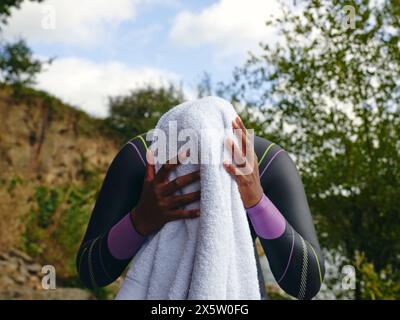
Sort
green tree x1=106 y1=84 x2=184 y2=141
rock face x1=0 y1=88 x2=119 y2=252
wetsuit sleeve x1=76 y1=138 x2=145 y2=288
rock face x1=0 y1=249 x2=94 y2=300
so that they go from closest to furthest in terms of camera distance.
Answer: wetsuit sleeve x1=76 y1=138 x2=145 y2=288, rock face x1=0 y1=249 x2=94 y2=300, rock face x1=0 y1=88 x2=119 y2=252, green tree x1=106 y1=84 x2=184 y2=141

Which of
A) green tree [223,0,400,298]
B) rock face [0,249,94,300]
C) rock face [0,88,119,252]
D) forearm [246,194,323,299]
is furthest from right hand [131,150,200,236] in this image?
rock face [0,88,119,252]

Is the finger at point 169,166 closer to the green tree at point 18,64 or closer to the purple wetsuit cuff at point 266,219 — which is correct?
the purple wetsuit cuff at point 266,219

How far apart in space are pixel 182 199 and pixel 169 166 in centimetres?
10

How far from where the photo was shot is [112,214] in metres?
1.89

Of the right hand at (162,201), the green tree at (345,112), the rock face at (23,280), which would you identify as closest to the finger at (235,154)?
the right hand at (162,201)

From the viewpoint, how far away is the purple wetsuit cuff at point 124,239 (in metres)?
1.72

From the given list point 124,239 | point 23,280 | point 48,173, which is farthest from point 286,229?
point 48,173

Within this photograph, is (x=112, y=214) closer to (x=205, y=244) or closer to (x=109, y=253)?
(x=109, y=253)

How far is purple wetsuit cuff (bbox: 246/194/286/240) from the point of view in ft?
5.60

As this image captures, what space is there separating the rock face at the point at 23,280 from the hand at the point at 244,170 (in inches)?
387

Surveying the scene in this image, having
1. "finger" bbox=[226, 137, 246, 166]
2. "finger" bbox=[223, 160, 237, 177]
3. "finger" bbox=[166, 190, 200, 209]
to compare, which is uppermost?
"finger" bbox=[226, 137, 246, 166]

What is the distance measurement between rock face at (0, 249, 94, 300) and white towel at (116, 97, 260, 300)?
32.0ft

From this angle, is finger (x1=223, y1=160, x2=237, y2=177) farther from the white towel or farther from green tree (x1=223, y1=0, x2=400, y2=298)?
green tree (x1=223, y1=0, x2=400, y2=298)

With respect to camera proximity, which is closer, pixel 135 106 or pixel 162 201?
pixel 162 201
